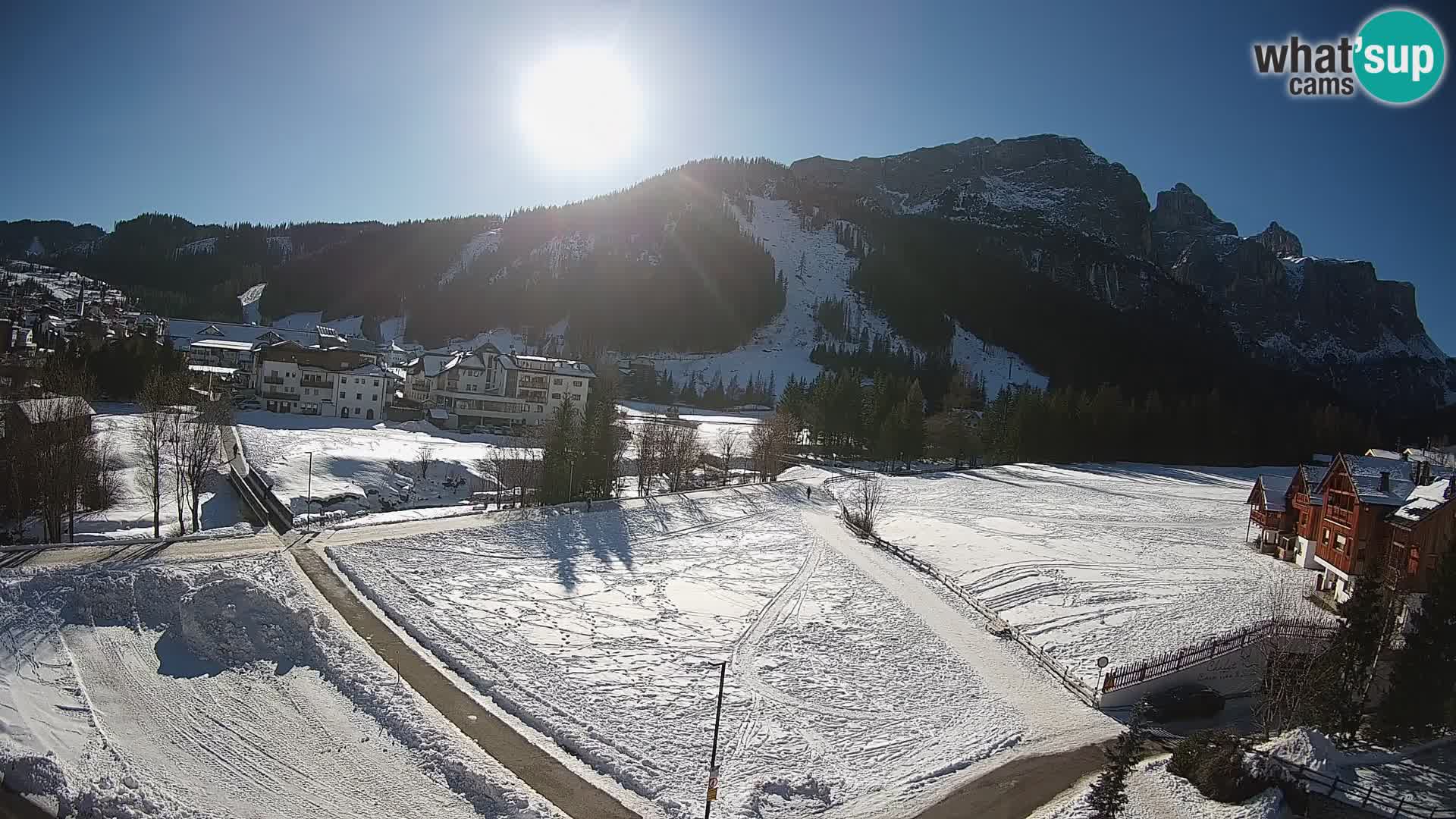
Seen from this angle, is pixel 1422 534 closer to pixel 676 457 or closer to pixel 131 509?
pixel 676 457

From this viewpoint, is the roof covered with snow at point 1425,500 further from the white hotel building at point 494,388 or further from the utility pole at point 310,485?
the white hotel building at point 494,388

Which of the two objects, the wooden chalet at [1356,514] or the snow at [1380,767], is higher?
the wooden chalet at [1356,514]

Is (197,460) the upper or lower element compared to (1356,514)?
lower

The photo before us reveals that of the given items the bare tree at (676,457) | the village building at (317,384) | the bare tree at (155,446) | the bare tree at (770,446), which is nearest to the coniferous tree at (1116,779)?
the bare tree at (676,457)

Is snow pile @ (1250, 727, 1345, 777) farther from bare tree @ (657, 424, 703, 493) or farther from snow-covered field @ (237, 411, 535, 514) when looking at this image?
snow-covered field @ (237, 411, 535, 514)

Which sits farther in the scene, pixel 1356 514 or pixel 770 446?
pixel 770 446

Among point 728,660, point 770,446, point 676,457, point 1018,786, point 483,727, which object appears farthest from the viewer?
point 770,446

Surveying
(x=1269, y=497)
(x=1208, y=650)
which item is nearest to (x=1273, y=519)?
(x=1269, y=497)
